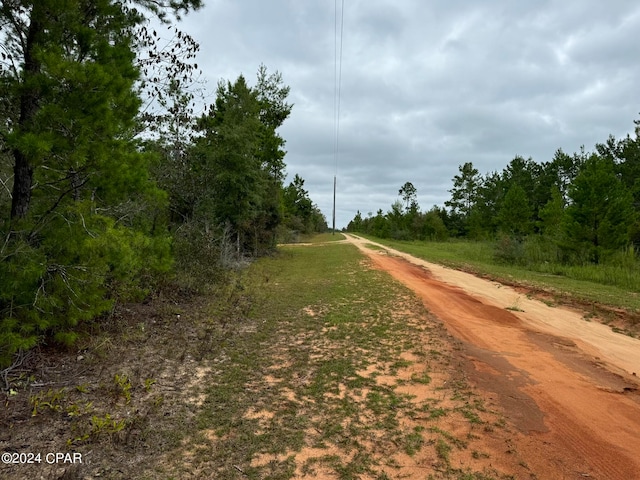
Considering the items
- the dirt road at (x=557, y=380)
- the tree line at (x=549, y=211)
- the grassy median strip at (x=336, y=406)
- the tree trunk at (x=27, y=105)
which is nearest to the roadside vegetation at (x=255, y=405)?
the grassy median strip at (x=336, y=406)

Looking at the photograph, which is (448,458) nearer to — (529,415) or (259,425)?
(529,415)

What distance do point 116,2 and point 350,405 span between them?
605 cm

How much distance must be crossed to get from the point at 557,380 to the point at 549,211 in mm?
29476

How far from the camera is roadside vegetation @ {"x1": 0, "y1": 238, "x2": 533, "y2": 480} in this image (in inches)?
118

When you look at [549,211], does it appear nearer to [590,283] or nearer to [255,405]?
[590,283]

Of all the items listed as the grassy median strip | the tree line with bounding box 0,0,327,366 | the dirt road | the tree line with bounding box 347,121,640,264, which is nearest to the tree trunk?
the tree line with bounding box 0,0,327,366

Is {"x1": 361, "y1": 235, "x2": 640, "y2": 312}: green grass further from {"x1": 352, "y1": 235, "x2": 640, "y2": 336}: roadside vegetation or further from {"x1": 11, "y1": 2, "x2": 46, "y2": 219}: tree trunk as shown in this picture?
{"x1": 11, "y1": 2, "x2": 46, "y2": 219}: tree trunk

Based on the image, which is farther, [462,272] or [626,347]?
[462,272]

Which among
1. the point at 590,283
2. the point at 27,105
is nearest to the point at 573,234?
the point at 590,283

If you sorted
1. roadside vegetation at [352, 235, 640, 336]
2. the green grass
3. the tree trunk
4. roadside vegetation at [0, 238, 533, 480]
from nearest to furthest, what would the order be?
roadside vegetation at [0, 238, 533, 480] < the tree trunk < roadside vegetation at [352, 235, 640, 336] < the green grass

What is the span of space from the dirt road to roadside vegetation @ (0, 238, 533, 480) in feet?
0.99

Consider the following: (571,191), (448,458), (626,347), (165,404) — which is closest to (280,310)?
(165,404)

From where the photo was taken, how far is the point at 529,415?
12.6 ft

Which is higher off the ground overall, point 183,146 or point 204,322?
point 183,146
